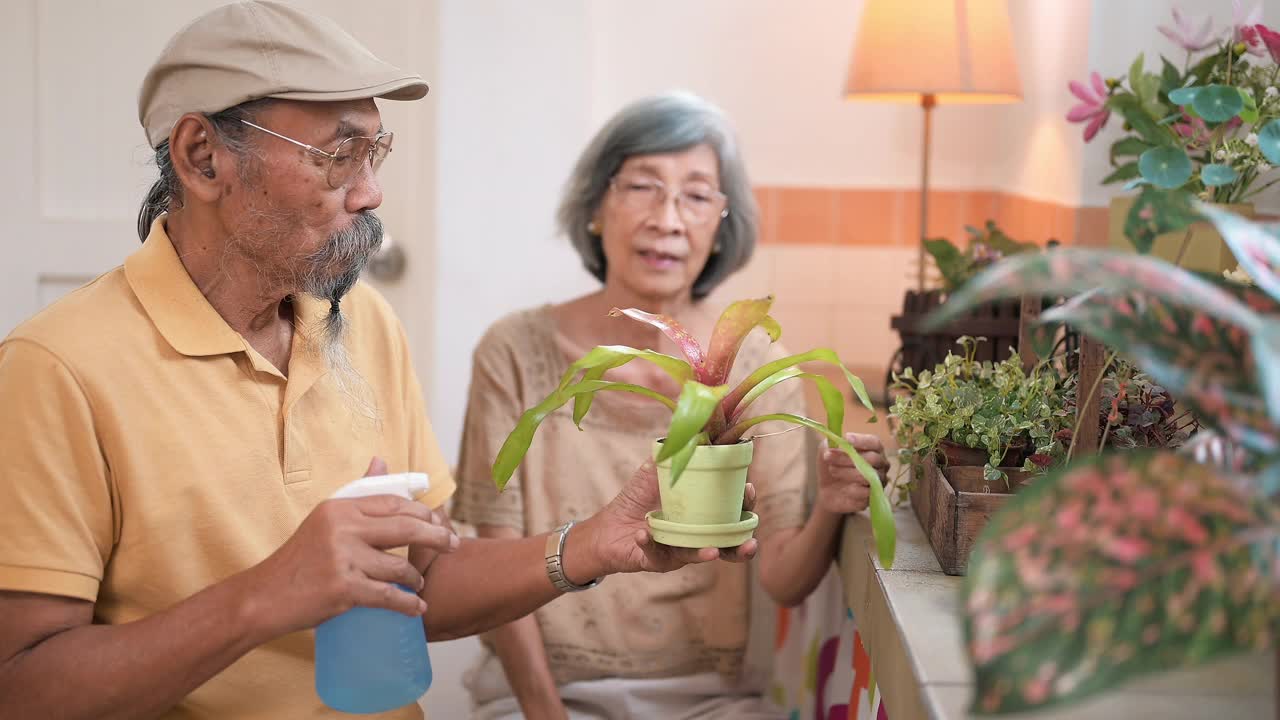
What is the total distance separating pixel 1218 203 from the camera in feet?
4.52

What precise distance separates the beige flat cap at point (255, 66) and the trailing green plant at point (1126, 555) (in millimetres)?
798

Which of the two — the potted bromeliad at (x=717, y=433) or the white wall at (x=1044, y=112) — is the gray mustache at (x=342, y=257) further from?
the white wall at (x=1044, y=112)

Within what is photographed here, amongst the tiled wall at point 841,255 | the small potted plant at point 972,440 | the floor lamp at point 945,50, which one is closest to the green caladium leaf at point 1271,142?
the small potted plant at point 972,440

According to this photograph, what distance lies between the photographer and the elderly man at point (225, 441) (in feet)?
3.67

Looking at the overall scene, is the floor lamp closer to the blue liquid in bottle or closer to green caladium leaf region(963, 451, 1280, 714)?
the blue liquid in bottle

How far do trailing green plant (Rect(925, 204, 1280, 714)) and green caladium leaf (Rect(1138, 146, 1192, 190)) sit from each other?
21.6 inches

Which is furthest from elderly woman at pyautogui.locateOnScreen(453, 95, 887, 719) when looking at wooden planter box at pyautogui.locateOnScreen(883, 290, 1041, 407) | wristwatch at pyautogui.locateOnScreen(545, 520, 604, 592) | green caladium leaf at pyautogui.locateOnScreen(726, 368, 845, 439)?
green caladium leaf at pyautogui.locateOnScreen(726, 368, 845, 439)

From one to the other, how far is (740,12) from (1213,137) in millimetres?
1927

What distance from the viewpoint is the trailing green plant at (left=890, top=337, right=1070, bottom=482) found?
4.16 ft

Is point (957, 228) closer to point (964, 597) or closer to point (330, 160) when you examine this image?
point (330, 160)

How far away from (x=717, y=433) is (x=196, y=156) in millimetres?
624

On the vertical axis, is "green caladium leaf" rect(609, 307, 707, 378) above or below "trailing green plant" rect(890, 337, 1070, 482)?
above

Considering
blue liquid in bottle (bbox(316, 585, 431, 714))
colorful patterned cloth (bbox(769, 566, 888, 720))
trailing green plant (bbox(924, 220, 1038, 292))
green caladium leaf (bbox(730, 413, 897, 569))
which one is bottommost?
colorful patterned cloth (bbox(769, 566, 888, 720))

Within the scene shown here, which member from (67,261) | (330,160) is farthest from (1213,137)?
(67,261)
